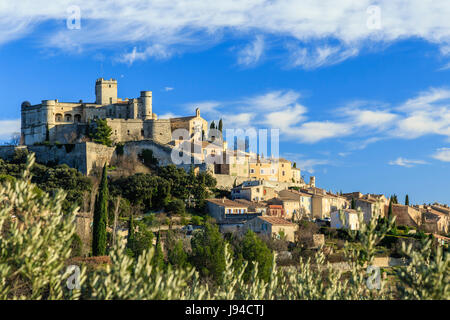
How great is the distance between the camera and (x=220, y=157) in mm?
70125

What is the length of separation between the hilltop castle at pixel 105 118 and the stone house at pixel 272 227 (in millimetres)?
24173

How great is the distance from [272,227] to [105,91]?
116ft

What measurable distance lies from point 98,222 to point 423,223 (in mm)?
40950

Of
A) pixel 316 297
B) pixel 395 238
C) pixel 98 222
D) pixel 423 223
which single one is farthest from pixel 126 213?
pixel 316 297

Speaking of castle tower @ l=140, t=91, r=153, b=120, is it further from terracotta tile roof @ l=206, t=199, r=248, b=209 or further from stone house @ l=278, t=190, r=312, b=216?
terracotta tile roof @ l=206, t=199, r=248, b=209

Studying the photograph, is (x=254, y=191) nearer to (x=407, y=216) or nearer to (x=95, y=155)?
(x=95, y=155)

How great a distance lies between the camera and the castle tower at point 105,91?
76250 millimetres

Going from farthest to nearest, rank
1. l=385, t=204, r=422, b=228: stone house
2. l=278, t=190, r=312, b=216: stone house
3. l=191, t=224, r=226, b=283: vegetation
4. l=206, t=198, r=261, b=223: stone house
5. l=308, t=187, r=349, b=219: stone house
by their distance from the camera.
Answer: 1. l=385, t=204, r=422, b=228: stone house
2. l=308, t=187, r=349, b=219: stone house
3. l=278, t=190, r=312, b=216: stone house
4. l=206, t=198, r=261, b=223: stone house
5. l=191, t=224, r=226, b=283: vegetation

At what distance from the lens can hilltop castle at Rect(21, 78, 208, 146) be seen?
2798 inches

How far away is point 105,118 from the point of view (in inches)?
2867

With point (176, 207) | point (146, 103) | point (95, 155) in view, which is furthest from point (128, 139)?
point (176, 207)

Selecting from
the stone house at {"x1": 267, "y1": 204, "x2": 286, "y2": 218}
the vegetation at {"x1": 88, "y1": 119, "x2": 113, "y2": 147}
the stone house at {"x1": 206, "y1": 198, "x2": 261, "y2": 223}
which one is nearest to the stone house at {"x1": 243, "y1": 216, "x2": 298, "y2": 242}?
the stone house at {"x1": 206, "y1": 198, "x2": 261, "y2": 223}

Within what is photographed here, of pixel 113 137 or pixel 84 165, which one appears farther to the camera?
pixel 113 137
